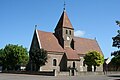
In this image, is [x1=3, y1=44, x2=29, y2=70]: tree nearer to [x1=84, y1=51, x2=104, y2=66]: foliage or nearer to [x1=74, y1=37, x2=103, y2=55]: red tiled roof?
[x1=74, y1=37, x2=103, y2=55]: red tiled roof

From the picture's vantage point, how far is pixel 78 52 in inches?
2665

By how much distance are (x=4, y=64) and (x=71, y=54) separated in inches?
797

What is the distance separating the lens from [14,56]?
6450 cm

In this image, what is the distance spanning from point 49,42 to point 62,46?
4.52 metres

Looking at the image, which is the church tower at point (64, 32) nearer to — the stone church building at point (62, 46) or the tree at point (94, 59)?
the stone church building at point (62, 46)

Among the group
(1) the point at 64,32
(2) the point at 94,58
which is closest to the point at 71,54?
(2) the point at 94,58

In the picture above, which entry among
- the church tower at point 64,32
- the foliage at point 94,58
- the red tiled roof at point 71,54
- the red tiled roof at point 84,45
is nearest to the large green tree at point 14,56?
the church tower at point 64,32

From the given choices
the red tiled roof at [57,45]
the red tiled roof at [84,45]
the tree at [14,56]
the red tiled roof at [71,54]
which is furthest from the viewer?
the red tiled roof at [84,45]

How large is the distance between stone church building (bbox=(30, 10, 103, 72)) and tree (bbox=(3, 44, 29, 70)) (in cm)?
364

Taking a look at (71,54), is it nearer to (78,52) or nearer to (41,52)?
(78,52)

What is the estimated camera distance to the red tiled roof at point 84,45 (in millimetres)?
69719

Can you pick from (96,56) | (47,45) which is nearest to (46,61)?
(47,45)

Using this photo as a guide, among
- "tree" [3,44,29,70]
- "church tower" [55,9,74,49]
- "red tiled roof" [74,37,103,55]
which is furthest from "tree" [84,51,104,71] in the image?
"tree" [3,44,29,70]

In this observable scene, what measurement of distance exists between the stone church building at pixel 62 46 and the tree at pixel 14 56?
3639 mm
